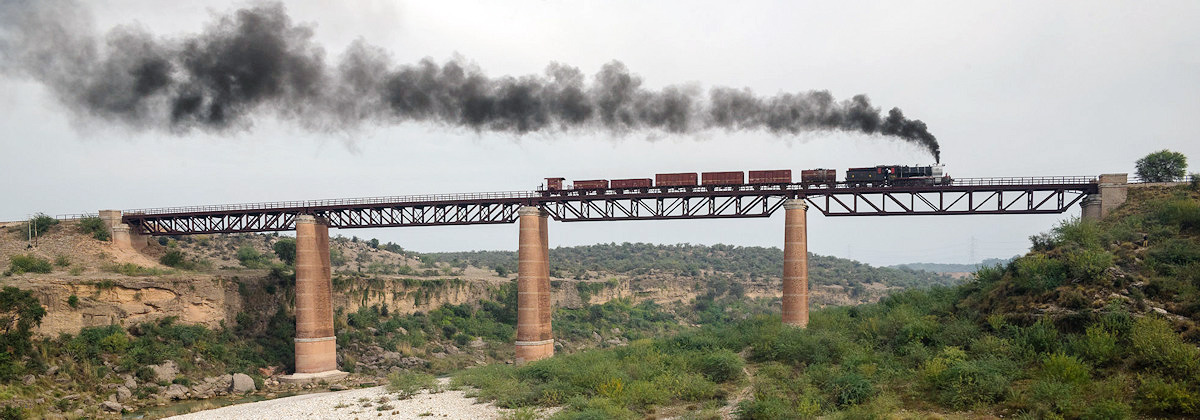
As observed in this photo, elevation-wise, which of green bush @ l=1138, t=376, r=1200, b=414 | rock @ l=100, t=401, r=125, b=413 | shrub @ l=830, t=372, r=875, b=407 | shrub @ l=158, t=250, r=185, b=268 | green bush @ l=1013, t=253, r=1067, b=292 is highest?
green bush @ l=1013, t=253, r=1067, b=292

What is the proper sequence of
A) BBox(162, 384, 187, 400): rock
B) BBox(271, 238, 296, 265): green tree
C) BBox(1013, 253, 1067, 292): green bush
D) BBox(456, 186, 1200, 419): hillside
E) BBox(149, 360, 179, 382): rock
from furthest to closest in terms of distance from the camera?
BBox(271, 238, 296, 265): green tree, BBox(149, 360, 179, 382): rock, BBox(162, 384, 187, 400): rock, BBox(1013, 253, 1067, 292): green bush, BBox(456, 186, 1200, 419): hillside

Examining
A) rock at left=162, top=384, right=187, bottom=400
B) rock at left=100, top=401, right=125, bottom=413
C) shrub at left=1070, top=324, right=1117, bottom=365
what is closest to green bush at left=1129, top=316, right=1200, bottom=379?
shrub at left=1070, top=324, right=1117, bottom=365

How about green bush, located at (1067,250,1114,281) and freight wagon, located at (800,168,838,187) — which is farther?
freight wagon, located at (800,168,838,187)

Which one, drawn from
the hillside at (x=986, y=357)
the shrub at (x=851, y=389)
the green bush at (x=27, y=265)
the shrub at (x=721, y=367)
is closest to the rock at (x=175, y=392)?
the green bush at (x=27, y=265)

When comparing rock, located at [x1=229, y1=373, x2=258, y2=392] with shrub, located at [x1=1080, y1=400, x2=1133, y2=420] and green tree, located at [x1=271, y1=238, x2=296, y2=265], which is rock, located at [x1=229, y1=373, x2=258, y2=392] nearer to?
green tree, located at [x1=271, y1=238, x2=296, y2=265]

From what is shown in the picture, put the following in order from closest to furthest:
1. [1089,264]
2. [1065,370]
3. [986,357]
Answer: [1065,370] → [986,357] → [1089,264]

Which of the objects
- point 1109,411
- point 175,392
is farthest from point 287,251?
point 1109,411

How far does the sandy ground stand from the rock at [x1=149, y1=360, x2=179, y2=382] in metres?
9.87

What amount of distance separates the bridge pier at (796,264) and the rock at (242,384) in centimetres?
3283

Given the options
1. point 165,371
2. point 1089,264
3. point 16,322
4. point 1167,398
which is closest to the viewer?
point 1167,398

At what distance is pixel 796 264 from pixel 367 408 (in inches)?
909

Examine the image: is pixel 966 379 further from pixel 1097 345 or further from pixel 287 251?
pixel 287 251

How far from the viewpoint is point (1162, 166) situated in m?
41.2

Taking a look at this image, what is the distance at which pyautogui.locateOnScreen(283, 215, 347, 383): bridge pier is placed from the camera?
4812 centimetres
